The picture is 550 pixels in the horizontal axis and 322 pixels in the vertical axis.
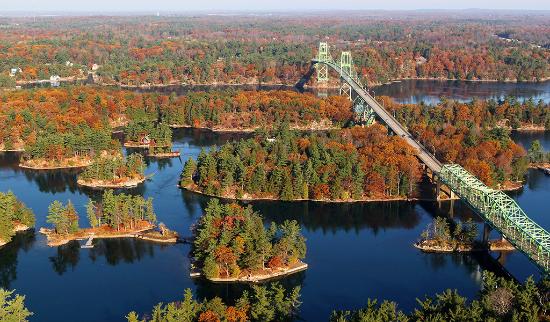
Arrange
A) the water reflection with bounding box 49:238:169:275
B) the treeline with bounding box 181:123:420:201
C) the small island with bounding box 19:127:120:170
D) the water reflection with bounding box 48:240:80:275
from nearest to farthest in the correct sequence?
the water reflection with bounding box 48:240:80:275, the water reflection with bounding box 49:238:169:275, the treeline with bounding box 181:123:420:201, the small island with bounding box 19:127:120:170

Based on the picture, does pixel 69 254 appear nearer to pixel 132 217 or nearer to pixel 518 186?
pixel 132 217

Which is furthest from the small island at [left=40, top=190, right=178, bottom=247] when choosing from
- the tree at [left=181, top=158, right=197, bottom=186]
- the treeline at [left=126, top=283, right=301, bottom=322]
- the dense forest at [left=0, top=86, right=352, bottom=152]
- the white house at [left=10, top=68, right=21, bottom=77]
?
the white house at [left=10, top=68, right=21, bottom=77]

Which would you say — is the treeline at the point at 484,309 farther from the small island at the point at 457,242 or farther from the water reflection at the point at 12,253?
the water reflection at the point at 12,253

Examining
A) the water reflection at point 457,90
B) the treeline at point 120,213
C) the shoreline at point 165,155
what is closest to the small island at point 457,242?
the treeline at point 120,213

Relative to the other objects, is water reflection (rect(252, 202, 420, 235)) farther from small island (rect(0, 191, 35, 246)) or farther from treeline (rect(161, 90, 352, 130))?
treeline (rect(161, 90, 352, 130))

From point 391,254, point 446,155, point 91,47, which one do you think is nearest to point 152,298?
point 391,254
